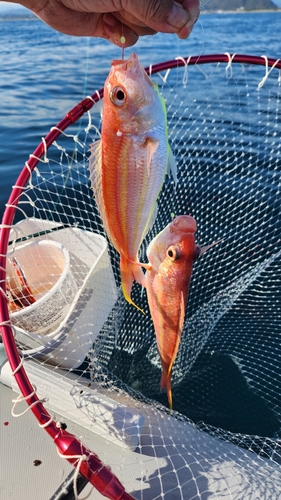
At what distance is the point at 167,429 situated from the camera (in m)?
2.68

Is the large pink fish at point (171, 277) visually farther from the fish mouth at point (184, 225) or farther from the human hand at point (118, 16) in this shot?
the human hand at point (118, 16)

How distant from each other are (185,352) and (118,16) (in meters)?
2.78

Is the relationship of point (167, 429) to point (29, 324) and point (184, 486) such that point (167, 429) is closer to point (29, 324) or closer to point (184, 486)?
point (184, 486)

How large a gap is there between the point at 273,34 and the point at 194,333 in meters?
20.1

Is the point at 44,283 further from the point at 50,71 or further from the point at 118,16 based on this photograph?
the point at 50,71

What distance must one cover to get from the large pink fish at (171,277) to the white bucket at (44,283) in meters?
1.37

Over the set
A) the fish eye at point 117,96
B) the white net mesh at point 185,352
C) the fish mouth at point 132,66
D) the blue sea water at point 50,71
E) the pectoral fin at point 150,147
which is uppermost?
the blue sea water at point 50,71

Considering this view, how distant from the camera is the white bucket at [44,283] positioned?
3.14 metres

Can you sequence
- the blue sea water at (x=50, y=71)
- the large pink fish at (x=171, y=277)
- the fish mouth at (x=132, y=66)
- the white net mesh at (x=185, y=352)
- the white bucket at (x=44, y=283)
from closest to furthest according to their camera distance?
the fish mouth at (x=132, y=66), the large pink fish at (x=171, y=277), the white net mesh at (x=185, y=352), the white bucket at (x=44, y=283), the blue sea water at (x=50, y=71)

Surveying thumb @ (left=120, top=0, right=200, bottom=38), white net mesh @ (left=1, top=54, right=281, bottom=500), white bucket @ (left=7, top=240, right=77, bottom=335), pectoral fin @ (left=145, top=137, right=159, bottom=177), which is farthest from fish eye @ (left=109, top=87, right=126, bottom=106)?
white bucket @ (left=7, top=240, right=77, bottom=335)

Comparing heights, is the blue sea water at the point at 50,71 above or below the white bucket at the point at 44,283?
above

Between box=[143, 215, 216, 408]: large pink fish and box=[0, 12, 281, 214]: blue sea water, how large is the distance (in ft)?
7.08

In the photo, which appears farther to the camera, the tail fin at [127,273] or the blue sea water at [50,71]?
the blue sea water at [50,71]

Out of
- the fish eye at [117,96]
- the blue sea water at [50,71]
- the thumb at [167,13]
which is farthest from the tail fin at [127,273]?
the blue sea water at [50,71]
